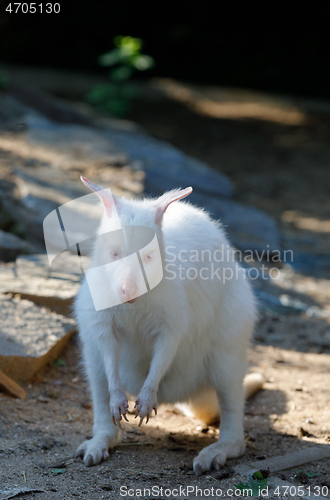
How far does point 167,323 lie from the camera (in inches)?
92.6

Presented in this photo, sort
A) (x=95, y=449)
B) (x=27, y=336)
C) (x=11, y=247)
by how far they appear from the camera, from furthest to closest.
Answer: (x=11, y=247) → (x=27, y=336) → (x=95, y=449)

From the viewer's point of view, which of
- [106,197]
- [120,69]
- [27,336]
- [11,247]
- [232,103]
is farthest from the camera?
[232,103]

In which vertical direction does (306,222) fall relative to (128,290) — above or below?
below

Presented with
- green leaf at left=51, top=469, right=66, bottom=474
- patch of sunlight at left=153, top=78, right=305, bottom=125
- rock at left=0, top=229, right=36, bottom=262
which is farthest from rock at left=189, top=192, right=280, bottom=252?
patch of sunlight at left=153, top=78, right=305, bottom=125

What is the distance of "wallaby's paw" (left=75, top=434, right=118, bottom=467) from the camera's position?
243cm

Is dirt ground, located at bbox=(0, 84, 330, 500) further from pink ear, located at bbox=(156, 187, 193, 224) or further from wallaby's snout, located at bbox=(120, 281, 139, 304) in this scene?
pink ear, located at bbox=(156, 187, 193, 224)

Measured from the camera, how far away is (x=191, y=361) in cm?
260

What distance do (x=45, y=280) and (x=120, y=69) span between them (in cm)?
567

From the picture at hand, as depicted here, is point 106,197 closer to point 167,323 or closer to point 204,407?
point 167,323

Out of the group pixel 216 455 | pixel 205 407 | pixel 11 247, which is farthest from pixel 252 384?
pixel 11 247

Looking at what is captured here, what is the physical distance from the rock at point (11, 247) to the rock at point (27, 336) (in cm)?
68

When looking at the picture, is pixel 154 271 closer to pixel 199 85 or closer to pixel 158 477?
pixel 158 477

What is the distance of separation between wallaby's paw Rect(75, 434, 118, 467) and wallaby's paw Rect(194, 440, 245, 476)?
402 millimetres

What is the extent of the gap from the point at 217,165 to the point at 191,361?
7068mm
